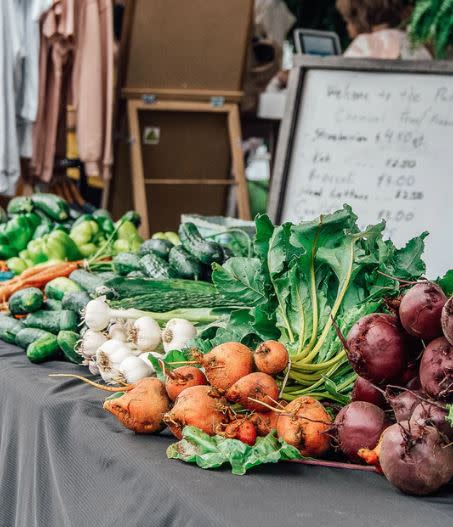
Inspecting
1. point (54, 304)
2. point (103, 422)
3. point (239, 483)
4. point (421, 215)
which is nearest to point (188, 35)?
point (421, 215)

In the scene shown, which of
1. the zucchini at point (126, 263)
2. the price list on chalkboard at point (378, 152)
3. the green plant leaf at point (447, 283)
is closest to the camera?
the green plant leaf at point (447, 283)

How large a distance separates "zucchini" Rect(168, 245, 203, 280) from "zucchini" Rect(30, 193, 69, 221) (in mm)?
1229

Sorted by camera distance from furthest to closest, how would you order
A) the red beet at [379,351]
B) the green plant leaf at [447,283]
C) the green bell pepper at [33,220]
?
1. the green bell pepper at [33,220]
2. the green plant leaf at [447,283]
3. the red beet at [379,351]

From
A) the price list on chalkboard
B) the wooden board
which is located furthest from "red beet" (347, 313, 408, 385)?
the wooden board

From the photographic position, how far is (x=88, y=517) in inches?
62.4

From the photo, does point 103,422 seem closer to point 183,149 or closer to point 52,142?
point 52,142

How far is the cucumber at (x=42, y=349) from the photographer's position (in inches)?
91.1

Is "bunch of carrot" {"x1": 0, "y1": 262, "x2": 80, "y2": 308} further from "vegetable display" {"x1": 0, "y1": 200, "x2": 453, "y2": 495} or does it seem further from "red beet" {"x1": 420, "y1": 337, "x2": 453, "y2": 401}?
"red beet" {"x1": 420, "y1": 337, "x2": 453, "y2": 401}

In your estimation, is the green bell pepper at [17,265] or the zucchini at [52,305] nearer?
the zucchini at [52,305]

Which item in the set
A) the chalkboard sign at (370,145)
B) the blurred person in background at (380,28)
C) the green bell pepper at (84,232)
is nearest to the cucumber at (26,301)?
the green bell pepper at (84,232)

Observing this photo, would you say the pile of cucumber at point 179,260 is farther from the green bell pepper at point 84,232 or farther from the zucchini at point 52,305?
the green bell pepper at point 84,232

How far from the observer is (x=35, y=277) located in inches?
116

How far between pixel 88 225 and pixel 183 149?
104 inches

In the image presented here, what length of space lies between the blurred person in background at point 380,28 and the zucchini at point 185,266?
330 centimetres
